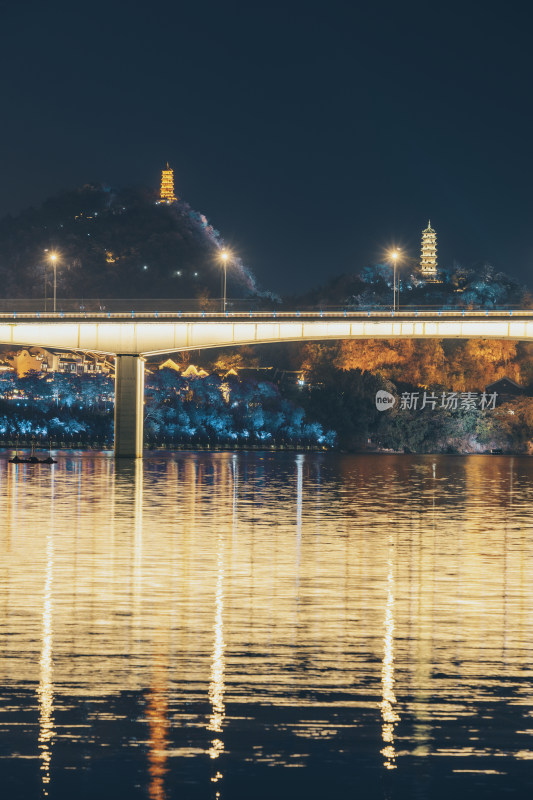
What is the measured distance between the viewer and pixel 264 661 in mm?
17797

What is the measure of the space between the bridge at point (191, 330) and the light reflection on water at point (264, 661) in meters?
65.2

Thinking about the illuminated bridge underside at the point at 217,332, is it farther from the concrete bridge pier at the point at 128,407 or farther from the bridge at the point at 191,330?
the concrete bridge pier at the point at 128,407

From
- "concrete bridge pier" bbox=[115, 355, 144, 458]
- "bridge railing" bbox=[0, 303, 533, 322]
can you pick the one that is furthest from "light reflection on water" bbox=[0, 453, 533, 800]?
"concrete bridge pier" bbox=[115, 355, 144, 458]

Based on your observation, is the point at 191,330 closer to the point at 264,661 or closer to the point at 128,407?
the point at 128,407

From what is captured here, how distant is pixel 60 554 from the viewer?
31.7 m

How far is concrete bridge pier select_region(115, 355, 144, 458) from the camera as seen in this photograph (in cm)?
10600

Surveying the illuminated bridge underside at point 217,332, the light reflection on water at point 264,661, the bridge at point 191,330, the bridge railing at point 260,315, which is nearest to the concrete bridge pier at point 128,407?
the bridge at point 191,330

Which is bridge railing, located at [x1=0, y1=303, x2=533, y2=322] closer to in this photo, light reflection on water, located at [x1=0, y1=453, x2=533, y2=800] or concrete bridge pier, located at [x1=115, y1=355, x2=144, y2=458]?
concrete bridge pier, located at [x1=115, y1=355, x2=144, y2=458]

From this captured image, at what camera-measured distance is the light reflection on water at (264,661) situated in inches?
497

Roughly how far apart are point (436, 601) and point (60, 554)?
38.3ft

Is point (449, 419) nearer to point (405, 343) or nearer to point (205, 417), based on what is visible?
point (405, 343)

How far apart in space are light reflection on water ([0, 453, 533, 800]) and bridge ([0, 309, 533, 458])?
6519cm

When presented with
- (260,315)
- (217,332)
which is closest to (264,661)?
(260,315)

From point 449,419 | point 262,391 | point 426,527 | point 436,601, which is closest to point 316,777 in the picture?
point 436,601
